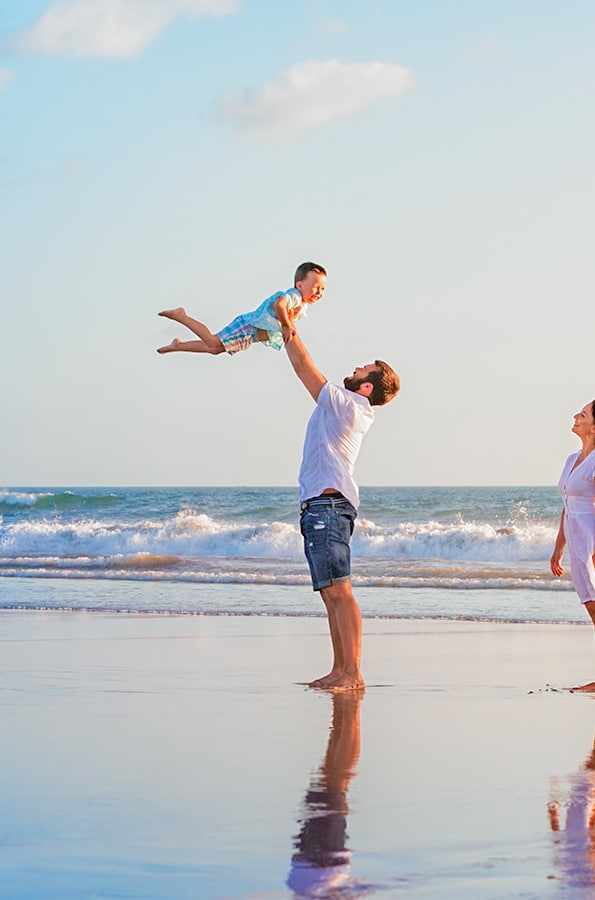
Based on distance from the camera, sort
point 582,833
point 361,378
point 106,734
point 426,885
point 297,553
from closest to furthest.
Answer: point 426,885, point 582,833, point 106,734, point 361,378, point 297,553

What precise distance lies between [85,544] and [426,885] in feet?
89.4

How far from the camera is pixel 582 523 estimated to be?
7.34 m

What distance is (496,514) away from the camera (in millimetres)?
40281

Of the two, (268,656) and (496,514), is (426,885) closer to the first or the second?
(268,656)

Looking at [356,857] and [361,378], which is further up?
[361,378]

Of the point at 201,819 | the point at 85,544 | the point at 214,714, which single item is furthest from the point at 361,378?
the point at 85,544

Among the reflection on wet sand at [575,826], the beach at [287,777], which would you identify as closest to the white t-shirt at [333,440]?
the beach at [287,777]

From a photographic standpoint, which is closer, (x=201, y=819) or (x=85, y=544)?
(x=201, y=819)

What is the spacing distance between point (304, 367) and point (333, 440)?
1.36 feet

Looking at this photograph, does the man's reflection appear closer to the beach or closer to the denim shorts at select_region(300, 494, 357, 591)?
the beach

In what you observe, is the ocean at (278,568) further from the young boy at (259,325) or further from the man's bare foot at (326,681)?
the young boy at (259,325)

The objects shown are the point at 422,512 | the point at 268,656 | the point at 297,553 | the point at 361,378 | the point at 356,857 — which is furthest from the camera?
the point at 422,512

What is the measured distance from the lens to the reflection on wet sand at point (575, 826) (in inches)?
120

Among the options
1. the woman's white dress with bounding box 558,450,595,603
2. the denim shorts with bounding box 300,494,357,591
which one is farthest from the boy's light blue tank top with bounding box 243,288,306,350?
the woman's white dress with bounding box 558,450,595,603
